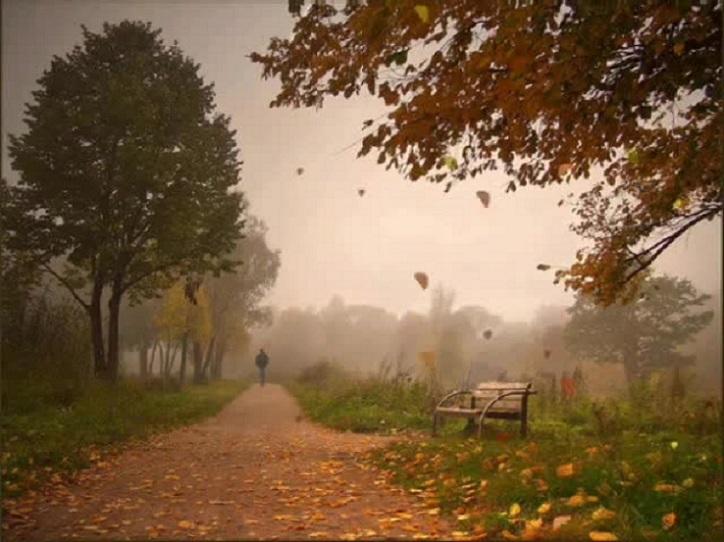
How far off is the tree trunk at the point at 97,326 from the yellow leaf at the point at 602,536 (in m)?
6.74

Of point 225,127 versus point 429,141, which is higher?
point 225,127

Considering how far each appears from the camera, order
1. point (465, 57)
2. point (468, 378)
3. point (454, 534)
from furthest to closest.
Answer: point (468, 378), point (465, 57), point (454, 534)

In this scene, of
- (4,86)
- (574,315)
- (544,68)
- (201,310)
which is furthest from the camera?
(201,310)

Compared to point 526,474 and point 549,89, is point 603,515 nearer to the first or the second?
point 526,474

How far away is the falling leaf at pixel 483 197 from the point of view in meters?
6.43

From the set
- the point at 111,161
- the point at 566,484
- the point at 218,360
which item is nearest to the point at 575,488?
Result: the point at 566,484

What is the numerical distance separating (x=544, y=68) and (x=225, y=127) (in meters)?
4.72

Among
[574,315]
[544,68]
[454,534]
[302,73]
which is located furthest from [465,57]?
[574,315]

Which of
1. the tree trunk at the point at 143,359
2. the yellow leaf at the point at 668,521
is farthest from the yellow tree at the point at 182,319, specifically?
the yellow leaf at the point at 668,521

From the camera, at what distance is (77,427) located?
696cm

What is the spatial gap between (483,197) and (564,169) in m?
1.31

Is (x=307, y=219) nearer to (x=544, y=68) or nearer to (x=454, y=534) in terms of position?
(x=544, y=68)

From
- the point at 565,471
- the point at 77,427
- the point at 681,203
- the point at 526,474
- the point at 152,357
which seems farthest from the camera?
the point at 152,357

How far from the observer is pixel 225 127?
7.39 meters
